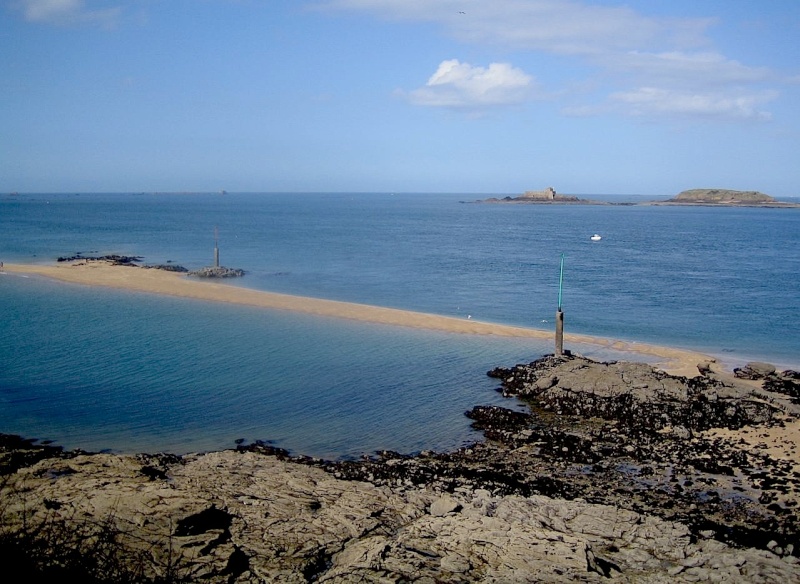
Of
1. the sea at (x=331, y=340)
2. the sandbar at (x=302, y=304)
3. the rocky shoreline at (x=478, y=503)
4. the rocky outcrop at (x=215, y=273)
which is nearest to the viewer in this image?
the rocky shoreline at (x=478, y=503)

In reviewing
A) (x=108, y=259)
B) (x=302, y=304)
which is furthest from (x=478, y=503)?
(x=108, y=259)

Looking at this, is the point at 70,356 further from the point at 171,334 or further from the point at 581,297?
the point at 581,297

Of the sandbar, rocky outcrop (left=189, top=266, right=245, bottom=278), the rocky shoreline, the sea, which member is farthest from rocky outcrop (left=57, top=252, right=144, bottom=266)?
the rocky shoreline

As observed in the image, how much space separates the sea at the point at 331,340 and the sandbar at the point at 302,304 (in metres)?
1.18

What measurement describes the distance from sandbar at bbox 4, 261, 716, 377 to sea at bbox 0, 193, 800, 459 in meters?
1.18

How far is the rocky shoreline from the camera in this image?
35.0 feet

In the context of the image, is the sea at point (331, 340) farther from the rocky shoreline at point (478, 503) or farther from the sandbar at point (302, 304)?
the rocky shoreline at point (478, 503)

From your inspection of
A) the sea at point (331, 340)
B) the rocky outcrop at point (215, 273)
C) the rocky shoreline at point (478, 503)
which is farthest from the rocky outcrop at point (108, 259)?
the rocky shoreline at point (478, 503)

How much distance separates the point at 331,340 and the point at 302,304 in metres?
8.41

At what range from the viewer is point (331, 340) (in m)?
28.2

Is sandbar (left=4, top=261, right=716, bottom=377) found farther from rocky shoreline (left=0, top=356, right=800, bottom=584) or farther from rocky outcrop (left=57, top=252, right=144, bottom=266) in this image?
rocky shoreline (left=0, top=356, right=800, bottom=584)

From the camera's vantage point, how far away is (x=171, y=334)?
28.3m

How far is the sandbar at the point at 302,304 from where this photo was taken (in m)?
27.1

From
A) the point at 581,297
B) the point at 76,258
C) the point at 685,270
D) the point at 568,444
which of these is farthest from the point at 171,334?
the point at 685,270
